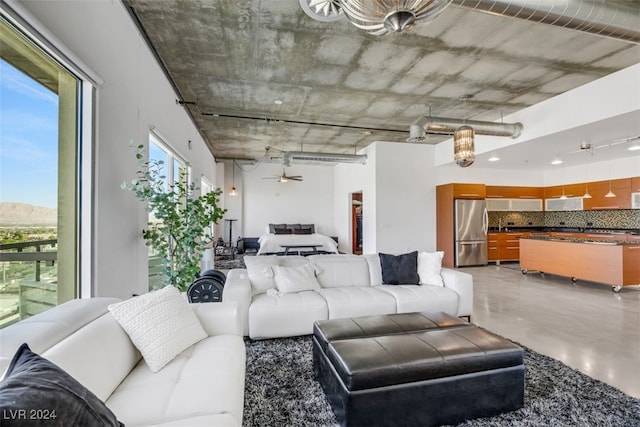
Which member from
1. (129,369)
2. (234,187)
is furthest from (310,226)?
(129,369)

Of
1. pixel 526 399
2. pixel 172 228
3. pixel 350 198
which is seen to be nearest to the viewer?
pixel 526 399

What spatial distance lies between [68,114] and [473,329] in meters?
3.38

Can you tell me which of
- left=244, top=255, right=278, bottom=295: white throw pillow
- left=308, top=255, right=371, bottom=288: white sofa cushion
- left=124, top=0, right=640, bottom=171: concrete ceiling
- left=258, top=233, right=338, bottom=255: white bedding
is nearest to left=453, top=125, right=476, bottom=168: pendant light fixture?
left=124, top=0, right=640, bottom=171: concrete ceiling

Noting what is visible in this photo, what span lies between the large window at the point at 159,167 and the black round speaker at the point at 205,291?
0.34 m

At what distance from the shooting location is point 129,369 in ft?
5.06

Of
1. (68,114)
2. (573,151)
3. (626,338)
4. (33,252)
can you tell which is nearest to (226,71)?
(68,114)

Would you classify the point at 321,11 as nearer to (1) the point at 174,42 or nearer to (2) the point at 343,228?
(1) the point at 174,42

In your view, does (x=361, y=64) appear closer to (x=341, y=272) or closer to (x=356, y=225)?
(x=341, y=272)

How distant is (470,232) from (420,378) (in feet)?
20.7

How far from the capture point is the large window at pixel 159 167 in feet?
10.8

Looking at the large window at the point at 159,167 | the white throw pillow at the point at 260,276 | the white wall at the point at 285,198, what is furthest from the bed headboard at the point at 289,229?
the white throw pillow at the point at 260,276

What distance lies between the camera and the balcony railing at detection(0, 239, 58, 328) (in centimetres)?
158

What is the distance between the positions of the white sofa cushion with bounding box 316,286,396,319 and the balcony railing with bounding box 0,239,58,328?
2.23 metres

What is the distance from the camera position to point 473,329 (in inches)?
84.6
